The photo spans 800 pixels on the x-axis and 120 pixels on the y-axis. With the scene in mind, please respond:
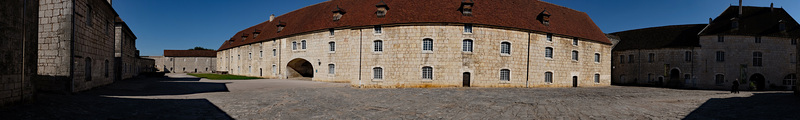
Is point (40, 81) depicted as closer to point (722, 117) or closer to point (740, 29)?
point (722, 117)

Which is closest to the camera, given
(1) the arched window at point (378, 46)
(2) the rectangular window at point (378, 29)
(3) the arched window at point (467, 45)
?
(3) the arched window at point (467, 45)

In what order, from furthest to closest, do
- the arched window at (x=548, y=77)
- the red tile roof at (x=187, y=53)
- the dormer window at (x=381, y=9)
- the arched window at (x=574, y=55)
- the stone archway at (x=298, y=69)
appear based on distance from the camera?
the red tile roof at (x=187, y=53), the stone archway at (x=298, y=69), the arched window at (x=574, y=55), the arched window at (x=548, y=77), the dormer window at (x=381, y=9)

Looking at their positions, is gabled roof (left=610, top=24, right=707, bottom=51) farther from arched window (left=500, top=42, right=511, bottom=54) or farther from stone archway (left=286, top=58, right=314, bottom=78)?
stone archway (left=286, top=58, right=314, bottom=78)

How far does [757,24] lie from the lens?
3008 cm

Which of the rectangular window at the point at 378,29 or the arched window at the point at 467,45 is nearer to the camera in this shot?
the arched window at the point at 467,45

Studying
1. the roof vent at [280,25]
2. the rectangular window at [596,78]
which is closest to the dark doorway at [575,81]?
the rectangular window at [596,78]

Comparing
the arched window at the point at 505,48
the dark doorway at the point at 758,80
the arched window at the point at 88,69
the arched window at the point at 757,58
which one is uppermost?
the arched window at the point at 505,48

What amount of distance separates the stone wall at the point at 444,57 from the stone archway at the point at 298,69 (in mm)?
2444

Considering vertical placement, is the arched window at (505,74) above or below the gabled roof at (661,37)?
below

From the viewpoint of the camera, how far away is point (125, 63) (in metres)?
25.5

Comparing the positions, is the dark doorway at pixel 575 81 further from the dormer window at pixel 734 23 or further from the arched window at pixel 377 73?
the dormer window at pixel 734 23

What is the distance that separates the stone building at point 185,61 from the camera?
64.2 m

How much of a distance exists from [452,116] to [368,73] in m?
14.0

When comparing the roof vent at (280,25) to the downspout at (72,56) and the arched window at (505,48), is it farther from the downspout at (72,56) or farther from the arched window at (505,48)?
the downspout at (72,56)
